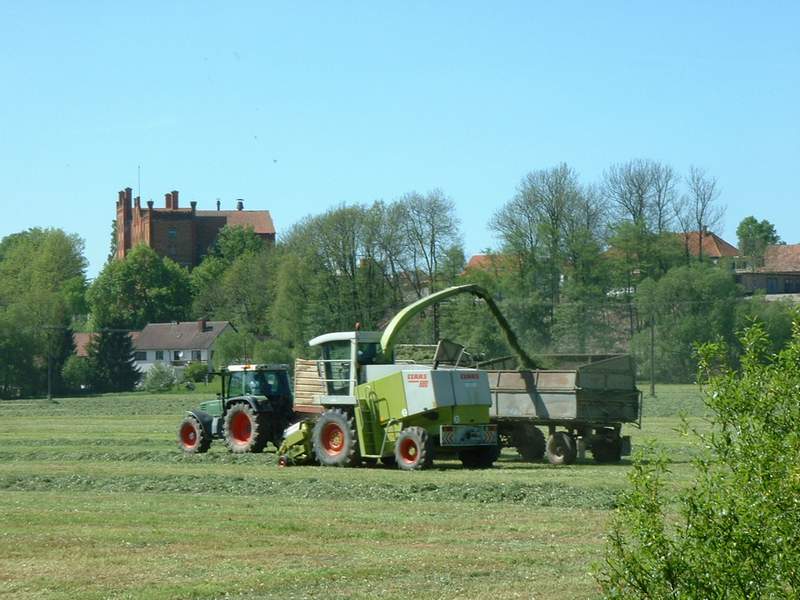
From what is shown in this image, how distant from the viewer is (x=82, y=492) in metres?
20.8

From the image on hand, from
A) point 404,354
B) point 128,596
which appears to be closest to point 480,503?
point 128,596

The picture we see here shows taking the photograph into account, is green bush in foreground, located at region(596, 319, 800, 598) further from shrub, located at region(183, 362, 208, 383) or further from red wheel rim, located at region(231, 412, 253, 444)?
shrub, located at region(183, 362, 208, 383)

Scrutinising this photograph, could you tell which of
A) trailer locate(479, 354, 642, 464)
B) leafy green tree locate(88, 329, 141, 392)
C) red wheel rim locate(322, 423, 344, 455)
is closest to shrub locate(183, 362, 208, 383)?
leafy green tree locate(88, 329, 141, 392)

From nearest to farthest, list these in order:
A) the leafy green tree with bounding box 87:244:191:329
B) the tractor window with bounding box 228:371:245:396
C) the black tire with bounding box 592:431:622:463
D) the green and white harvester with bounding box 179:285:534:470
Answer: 1. the green and white harvester with bounding box 179:285:534:470
2. the black tire with bounding box 592:431:622:463
3. the tractor window with bounding box 228:371:245:396
4. the leafy green tree with bounding box 87:244:191:329

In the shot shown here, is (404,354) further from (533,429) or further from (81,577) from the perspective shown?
(81,577)

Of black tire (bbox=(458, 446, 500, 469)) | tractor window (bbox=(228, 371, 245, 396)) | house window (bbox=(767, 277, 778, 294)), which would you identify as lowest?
black tire (bbox=(458, 446, 500, 469))

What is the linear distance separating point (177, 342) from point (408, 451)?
314ft

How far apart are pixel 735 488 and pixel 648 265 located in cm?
8535

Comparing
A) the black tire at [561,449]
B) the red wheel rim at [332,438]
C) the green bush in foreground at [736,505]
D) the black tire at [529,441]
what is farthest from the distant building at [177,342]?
the green bush in foreground at [736,505]

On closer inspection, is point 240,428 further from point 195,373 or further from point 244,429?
point 195,373

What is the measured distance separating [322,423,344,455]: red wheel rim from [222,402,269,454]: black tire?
296 centimetres

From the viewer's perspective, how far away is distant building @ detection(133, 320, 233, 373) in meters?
115

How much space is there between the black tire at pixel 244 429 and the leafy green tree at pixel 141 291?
9728 centimetres

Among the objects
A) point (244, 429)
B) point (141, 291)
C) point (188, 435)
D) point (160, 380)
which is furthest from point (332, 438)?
point (141, 291)
